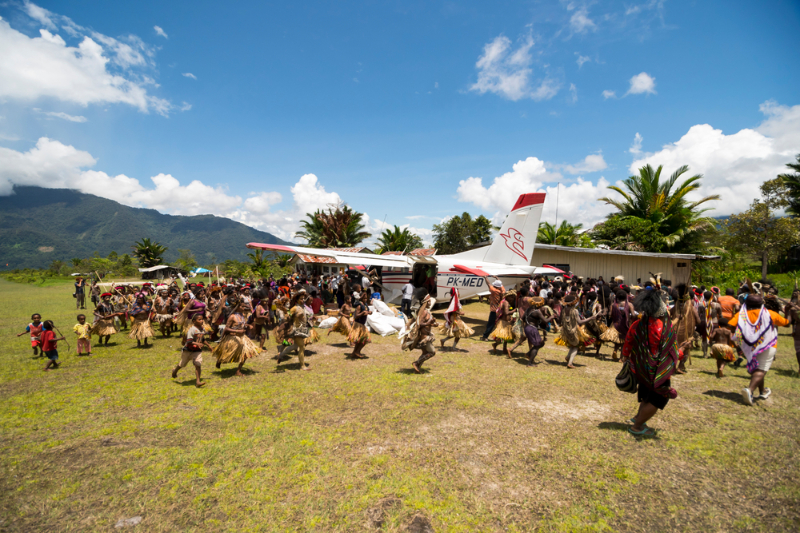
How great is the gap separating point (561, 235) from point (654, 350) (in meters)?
26.4

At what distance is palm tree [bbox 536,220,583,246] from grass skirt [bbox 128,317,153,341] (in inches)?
1040

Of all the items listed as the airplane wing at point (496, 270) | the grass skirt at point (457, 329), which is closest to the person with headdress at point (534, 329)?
the grass skirt at point (457, 329)

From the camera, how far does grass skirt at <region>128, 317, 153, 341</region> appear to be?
1002cm

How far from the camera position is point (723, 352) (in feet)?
24.1

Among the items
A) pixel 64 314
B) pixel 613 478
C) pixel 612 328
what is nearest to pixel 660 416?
pixel 613 478

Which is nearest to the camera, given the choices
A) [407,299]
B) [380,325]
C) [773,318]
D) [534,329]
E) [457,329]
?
[773,318]

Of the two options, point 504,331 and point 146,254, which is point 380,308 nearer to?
point 504,331

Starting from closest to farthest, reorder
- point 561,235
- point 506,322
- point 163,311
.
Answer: point 506,322
point 163,311
point 561,235

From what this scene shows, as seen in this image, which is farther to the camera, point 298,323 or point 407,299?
point 407,299

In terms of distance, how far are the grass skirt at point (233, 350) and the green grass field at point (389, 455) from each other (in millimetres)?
547

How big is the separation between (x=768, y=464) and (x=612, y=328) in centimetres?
500

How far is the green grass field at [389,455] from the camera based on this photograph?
345cm

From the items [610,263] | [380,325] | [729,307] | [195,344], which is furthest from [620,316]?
[610,263]

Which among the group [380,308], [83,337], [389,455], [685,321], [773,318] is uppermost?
[773,318]
